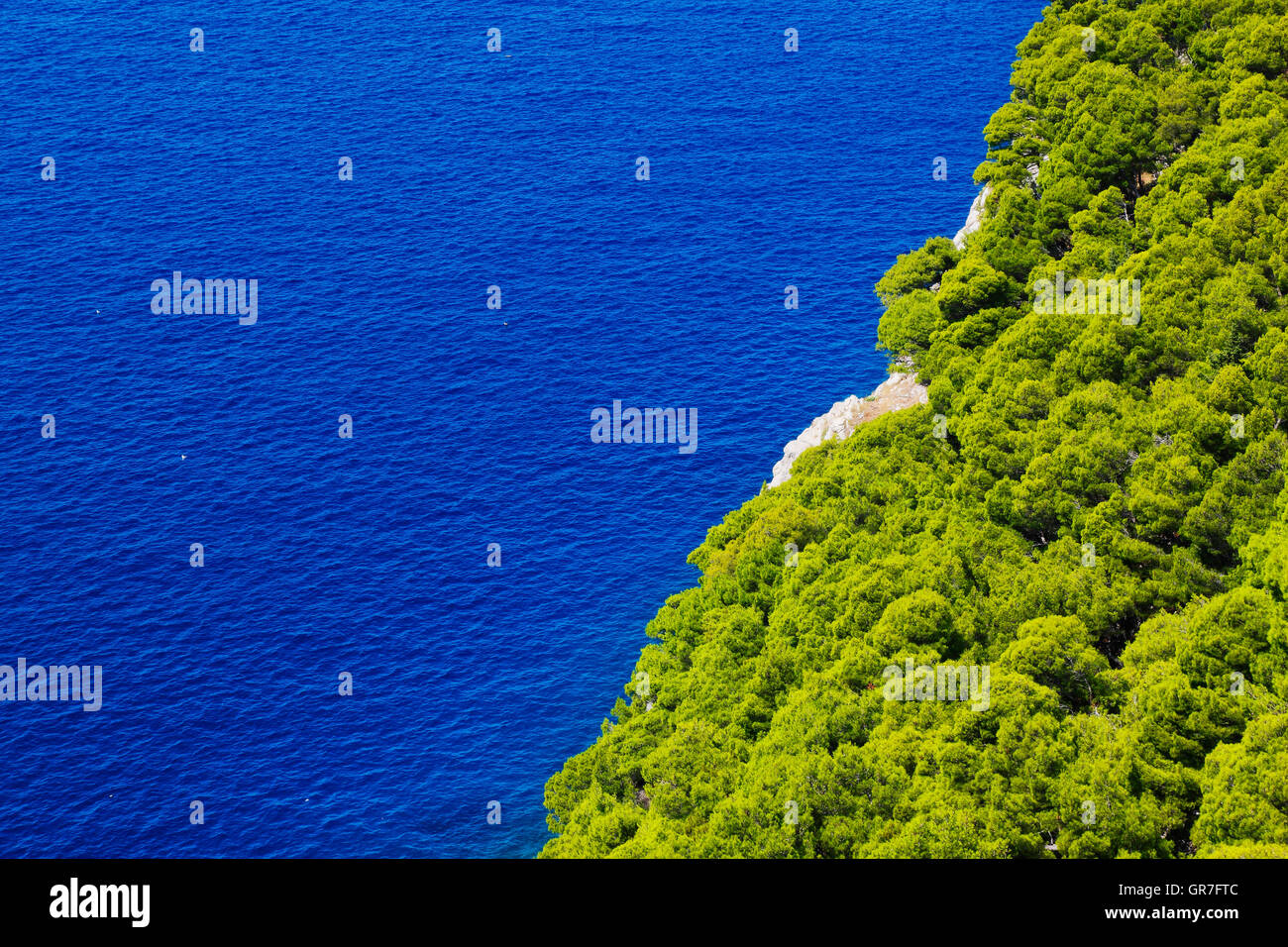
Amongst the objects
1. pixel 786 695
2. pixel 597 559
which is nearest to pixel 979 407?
pixel 786 695

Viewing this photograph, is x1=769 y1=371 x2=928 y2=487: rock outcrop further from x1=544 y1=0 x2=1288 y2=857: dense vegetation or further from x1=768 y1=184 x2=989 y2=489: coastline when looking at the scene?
x1=544 y1=0 x2=1288 y2=857: dense vegetation

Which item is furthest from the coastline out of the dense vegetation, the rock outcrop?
the dense vegetation

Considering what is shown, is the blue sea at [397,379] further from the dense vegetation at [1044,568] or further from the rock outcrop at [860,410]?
the dense vegetation at [1044,568]

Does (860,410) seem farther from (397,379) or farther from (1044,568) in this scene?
(397,379)

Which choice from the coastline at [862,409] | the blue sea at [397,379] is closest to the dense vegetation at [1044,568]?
the coastline at [862,409]
